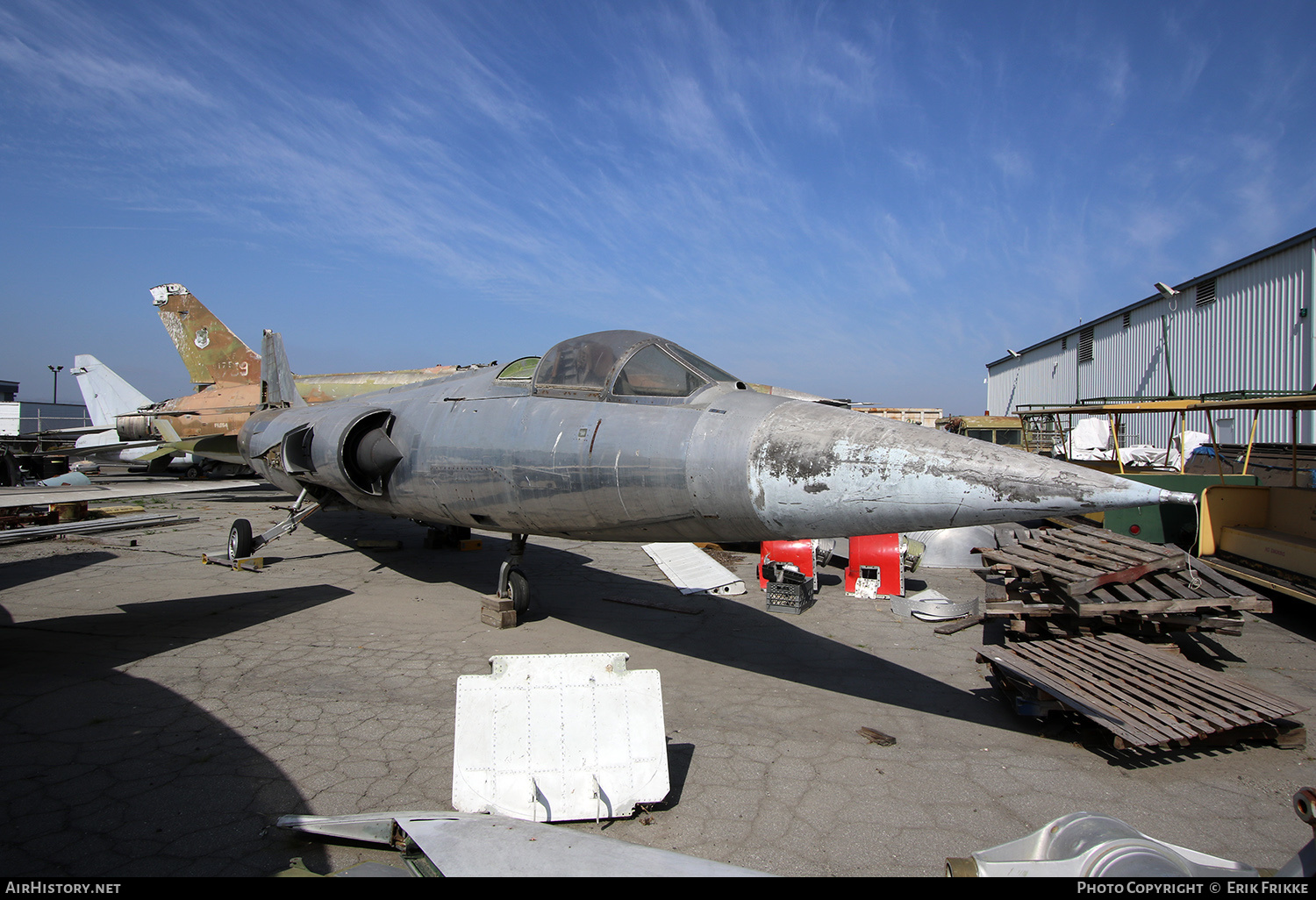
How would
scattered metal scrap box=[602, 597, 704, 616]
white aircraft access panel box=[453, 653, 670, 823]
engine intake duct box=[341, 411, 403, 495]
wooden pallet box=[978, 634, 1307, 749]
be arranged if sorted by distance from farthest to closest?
scattered metal scrap box=[602, 597, 704, 616] → engine intake duct box=[341, 411, 403, 495] → wooden pallet box=[978, 634, 1307, 749] → white aircraft access panel box=[453, 653, 670, 823]

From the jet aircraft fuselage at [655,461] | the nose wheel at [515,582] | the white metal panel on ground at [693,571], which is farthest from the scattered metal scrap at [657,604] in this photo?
the jet aircraft fuselage at [655,461]

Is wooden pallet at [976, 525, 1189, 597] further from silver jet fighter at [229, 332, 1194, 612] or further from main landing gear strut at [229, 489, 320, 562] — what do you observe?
main landing gear strut at [229, 489, 320, 562]

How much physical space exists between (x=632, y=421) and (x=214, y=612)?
573cm

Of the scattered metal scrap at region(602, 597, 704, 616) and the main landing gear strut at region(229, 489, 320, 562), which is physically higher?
the main landing gear strut at region(229, 489, 320, 562)

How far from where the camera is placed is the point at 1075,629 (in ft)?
19.8

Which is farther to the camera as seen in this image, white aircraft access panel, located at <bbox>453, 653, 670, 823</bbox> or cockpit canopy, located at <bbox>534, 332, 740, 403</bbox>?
cockpit canopy, located at <bbox>534, 332, 740, 403</bbox>

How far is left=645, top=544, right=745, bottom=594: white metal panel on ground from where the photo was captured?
845 cm

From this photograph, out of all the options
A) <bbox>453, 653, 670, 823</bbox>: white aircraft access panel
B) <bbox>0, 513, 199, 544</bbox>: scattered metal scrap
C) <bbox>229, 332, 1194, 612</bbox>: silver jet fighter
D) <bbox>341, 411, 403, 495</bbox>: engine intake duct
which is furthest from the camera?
<bbox>0, 513, 199, 544</bbox>: scattered metal scrap

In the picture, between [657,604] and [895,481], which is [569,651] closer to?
[657,604]

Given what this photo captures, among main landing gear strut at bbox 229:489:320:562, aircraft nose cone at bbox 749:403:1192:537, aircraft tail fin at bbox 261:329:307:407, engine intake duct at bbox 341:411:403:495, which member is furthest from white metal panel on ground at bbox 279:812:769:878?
aircraft tail fin at bbox 261:329:307:407

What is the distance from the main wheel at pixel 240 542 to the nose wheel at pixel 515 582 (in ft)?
16.3

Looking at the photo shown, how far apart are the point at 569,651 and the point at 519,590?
107 centimetres

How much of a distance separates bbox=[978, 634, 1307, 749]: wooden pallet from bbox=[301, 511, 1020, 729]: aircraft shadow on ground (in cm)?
42
